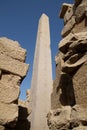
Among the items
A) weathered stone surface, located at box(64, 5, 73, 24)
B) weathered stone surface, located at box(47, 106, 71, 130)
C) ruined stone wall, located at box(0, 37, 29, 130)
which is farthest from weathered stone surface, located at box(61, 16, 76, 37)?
weathered stone surface, located at box(47, 106, 71, 130)

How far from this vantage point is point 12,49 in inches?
149

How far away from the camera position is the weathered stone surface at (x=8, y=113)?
3.10 m

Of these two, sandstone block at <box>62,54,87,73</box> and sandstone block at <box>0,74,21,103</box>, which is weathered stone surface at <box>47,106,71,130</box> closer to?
sandstone block at <box>62,54,87,73</box>

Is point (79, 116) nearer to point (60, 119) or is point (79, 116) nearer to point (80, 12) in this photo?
point (60, 119)

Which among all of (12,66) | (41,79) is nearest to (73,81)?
(12,66)

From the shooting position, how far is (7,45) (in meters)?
3.78

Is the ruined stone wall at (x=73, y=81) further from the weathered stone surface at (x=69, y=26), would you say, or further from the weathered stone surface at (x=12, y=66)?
the weathered stone surface at (x=12, y=66)

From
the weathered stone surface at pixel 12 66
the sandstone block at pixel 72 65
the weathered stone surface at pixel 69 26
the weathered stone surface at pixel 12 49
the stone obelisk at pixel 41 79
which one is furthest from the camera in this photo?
the stone obelisk at pixel 41 79

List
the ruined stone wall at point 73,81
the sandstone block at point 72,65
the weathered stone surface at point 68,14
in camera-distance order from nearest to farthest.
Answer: the ruined stone wall at point 73,81 < the sandstone block at point 72,65 < the weathered stone surface at point 68,14

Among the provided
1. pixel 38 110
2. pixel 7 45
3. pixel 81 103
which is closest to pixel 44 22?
pixel 38 110

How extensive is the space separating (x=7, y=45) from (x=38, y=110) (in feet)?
23.6

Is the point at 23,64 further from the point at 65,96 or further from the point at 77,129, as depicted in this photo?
the point at 77,129

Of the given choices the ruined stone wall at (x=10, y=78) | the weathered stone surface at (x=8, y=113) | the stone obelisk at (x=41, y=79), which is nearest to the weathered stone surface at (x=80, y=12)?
the ruined stone wall at (x=10, y=78)

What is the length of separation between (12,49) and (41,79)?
7567mm
